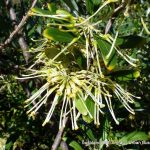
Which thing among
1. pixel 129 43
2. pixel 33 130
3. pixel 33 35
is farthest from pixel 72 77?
pixel 33 130

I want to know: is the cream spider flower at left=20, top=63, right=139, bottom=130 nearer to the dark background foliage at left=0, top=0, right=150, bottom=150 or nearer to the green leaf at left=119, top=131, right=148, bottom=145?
the dark background foliage at left=0, top=0, right=150, bottom=150

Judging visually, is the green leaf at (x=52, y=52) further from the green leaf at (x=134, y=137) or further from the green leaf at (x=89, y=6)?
the green leaf at (x=134, y=137)

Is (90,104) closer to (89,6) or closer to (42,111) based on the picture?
(89,6)

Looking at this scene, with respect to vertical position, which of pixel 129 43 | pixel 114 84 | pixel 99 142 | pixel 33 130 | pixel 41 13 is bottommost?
pixel 33 130

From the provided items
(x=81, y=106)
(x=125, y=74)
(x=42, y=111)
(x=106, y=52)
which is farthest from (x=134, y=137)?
(x=106, y=52)

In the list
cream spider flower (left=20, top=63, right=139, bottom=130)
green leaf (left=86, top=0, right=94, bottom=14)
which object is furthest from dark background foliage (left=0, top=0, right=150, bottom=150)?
cream spider flower (left=20, top=63, right=139, bottom=130)

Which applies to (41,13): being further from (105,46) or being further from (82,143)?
(82,143)

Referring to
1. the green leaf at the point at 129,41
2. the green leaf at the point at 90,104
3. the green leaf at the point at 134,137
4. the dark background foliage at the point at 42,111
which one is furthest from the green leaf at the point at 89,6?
the green leaf at the point at 134,137

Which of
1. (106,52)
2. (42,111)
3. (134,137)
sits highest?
(106,52)
